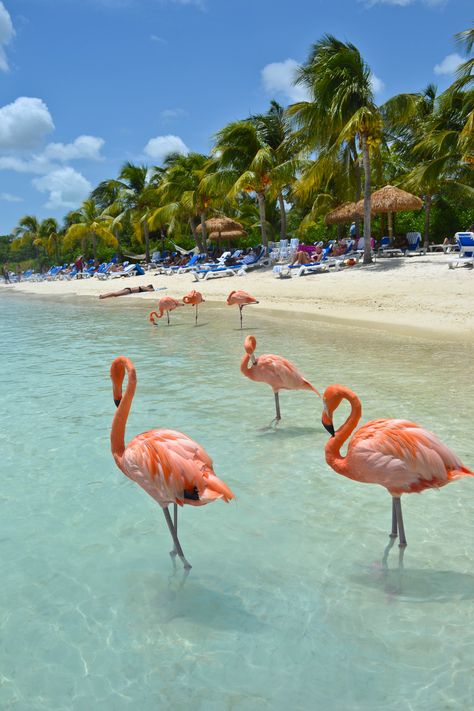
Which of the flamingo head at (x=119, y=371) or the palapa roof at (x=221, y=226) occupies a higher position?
the palapa roof at (x=221, y=226)

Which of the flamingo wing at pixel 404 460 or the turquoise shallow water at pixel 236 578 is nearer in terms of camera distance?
the turquoise shallow water at pixel 236 578

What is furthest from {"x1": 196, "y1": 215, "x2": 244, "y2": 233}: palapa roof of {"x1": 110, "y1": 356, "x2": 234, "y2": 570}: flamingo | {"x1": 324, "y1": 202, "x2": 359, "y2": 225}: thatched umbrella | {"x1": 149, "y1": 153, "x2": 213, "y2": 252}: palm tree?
{"x1": 110, "y1": 356, "x2": 234, "y2": 570}: flamingo

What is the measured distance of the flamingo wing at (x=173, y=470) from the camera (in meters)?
3.63

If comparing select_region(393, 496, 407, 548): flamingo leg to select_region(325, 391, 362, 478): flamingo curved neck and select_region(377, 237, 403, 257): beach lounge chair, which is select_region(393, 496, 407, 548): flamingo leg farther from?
select_region(377, 237, 403, 257): beach lounge chair

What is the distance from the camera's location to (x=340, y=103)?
22.4 m

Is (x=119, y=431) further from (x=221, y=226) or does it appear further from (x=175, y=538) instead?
(x=221, y=226)

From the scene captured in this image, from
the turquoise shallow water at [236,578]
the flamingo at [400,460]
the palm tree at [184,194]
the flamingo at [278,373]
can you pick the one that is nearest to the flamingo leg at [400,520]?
the flamingo at [400,460]

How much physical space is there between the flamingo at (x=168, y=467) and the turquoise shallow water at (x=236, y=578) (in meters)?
0.58

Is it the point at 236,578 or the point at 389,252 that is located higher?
the point at 389,252

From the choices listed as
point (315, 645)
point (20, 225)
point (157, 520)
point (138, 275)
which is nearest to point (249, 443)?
point (157, 520)

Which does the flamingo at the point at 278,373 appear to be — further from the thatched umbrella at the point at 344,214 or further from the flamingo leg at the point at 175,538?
the thatched umbrella at the point at 344,214

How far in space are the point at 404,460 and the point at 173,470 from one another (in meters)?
1.56

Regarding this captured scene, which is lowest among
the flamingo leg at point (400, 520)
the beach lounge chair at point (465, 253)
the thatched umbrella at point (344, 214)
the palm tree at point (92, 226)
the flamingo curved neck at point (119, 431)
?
the flamingo leg at point (400, 520)

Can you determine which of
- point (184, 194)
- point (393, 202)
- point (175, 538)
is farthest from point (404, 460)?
point (184, 194)
